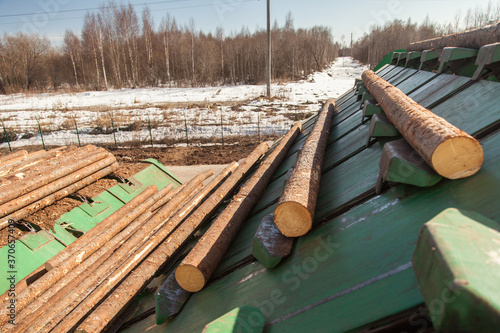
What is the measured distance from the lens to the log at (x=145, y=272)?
239 cm

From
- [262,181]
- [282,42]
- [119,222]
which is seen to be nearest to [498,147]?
[262,181]

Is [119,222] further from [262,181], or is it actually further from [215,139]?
[215,139]

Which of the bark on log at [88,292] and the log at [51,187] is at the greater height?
the log at [51,187]

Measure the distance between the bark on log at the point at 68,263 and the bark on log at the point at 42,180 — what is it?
1.24 metres

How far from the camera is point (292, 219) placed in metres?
1.80

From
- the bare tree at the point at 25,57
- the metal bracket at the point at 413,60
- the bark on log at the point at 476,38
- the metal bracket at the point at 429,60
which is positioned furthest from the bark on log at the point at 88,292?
the bare tree at the point at 25,57

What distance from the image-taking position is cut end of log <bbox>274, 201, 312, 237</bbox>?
5.71 ft

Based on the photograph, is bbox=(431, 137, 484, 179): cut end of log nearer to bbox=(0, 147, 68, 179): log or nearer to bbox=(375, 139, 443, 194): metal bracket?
bbox=(375, 139, 443, 194): metal bracket

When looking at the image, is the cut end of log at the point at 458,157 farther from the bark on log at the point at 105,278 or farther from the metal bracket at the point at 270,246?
the bark on log at the point at 105,278

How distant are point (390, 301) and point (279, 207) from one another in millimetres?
753

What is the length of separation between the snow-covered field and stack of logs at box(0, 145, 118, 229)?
10.2m

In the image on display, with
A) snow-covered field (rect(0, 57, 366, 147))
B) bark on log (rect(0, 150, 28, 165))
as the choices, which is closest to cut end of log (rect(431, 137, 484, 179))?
bark on log (rect(0, 150, 28, 165))

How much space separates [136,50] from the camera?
136 feet

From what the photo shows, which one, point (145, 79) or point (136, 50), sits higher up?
point (136, 50)
